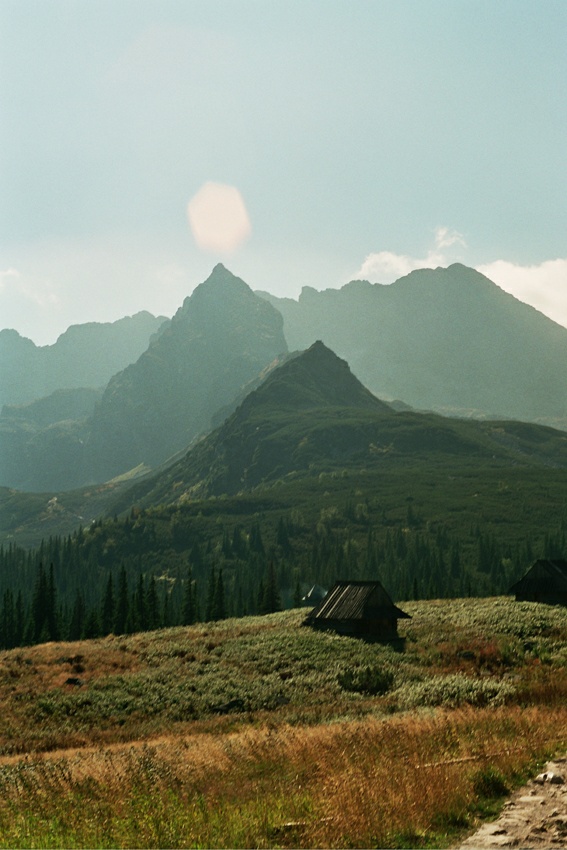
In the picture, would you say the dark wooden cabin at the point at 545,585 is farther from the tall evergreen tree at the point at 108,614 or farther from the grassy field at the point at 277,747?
the tall evergreen tree at the point at 108,614

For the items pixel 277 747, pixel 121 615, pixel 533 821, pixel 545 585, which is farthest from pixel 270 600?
pixel 533 821

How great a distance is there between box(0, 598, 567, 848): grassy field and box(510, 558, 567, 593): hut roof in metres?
23.9

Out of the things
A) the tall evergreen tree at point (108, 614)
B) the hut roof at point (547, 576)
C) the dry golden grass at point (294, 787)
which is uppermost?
the dry golden grass at point (294, 787)

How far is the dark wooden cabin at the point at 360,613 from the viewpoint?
6606 centimetres

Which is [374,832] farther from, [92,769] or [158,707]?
[158,707]

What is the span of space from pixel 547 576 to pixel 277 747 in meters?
65.7

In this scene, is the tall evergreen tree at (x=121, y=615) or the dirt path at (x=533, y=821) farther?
the tall evergreen tree at (x=121, y=615)

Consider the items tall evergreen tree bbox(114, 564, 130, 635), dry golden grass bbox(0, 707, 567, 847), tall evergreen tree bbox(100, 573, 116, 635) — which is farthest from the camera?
tall evergreen tree bbox(100, 573, 116, 635)

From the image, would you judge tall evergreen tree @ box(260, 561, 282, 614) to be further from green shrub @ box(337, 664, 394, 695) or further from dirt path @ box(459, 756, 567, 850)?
dirt path @ box(459, 756, 567, 850)

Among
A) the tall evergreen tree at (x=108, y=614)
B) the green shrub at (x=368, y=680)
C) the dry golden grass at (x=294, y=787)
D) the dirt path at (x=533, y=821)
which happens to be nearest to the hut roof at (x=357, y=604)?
the green shrub at (x=368, y=680)

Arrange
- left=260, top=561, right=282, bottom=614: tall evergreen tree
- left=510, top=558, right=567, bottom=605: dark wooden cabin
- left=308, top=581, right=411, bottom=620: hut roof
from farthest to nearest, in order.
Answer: left=260, top=561, right=282, bottom=614: tall evergreen tree < left=510, top=558, right=567, bottom=605: dark wooden cabin < left=308, top=581, right=411, bottom=620: hut roof

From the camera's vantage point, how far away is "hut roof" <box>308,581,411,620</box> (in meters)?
Answer: 66.8

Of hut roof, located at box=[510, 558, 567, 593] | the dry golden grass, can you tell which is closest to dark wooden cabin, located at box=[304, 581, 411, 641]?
hut roof, located at box=[510, 558, 567, 593]

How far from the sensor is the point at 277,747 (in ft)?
66.1
